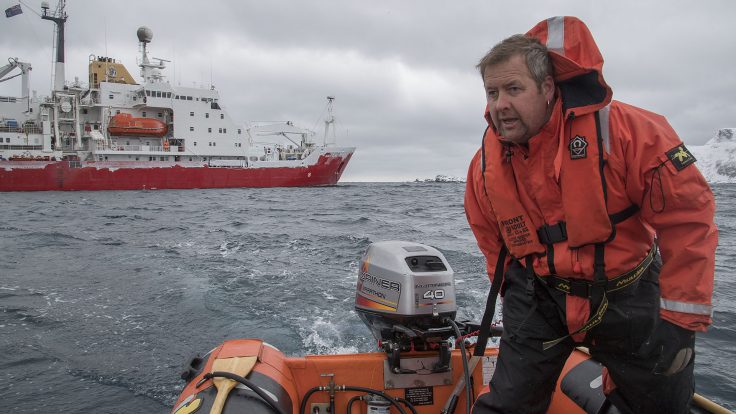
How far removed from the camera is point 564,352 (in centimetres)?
190

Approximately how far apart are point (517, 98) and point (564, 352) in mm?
976

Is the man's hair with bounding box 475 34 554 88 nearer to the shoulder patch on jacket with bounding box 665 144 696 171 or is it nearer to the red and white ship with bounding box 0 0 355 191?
the shoulder patch on jacket with bounding box 665 144 696 171

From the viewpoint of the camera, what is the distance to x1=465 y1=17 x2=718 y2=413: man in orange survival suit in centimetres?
150

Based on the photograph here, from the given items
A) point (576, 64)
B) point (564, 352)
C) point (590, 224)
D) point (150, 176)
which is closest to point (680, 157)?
point (590, 224)

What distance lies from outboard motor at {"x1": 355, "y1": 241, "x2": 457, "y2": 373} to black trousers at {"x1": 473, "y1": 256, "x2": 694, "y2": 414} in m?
0.62

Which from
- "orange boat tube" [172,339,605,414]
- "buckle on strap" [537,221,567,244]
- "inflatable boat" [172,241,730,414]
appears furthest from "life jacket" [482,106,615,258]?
"orange boat tube" [172,339,605,414]

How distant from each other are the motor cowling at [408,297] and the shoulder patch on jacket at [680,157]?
142 cm

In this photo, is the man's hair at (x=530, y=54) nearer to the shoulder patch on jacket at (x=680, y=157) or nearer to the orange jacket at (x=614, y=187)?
the orange jacket at (x=614, y=187)

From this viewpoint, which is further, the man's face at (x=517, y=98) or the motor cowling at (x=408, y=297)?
the motor cowling at (x=408, y=297)

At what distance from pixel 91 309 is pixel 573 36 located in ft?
19.6

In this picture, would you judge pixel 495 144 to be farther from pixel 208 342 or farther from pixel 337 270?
pixel 337 270

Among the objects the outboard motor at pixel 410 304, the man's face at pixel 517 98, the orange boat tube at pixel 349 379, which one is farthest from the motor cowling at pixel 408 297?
the man's face at pixel 517 98

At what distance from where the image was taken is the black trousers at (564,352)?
167cm

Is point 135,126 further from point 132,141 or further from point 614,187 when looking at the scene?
point 614,187
